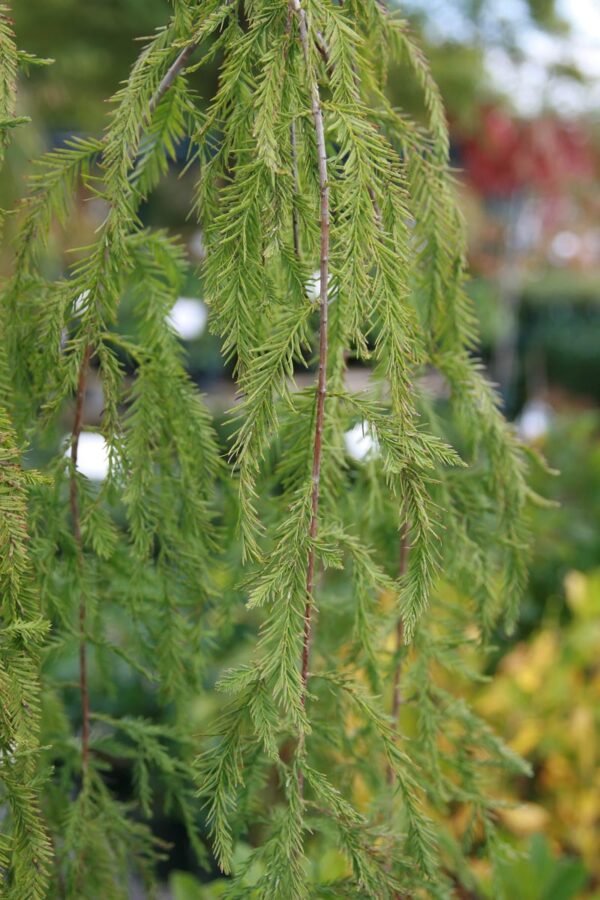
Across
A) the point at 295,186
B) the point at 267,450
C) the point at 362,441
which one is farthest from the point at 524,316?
the point at 295,186

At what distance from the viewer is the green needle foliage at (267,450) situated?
77 centimetres

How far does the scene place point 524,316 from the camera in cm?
1119

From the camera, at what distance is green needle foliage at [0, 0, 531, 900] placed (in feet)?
2.51

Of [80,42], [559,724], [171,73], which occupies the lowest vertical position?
[559,724]

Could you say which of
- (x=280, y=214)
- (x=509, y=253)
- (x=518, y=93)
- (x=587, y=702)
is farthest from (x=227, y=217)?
(x=509, y=253)

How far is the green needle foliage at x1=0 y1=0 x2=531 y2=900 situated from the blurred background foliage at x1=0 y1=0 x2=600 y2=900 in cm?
10

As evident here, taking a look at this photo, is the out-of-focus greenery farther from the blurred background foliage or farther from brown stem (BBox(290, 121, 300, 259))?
brown stem (BBox(290, 121, 300, 259))

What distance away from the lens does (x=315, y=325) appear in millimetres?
1366

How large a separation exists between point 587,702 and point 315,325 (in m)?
1.62

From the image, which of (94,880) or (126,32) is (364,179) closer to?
(94,880)

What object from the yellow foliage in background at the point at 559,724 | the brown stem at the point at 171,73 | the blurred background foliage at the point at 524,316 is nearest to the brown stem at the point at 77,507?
the blurred background foliage at the point at 524,316

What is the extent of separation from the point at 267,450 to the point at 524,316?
10.7 metres

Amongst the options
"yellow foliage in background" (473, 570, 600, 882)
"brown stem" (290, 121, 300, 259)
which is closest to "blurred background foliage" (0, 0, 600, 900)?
"yellow foliage in background" (473, 570, 600, 882)

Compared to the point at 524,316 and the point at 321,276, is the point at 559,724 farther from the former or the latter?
the point at 524,316
